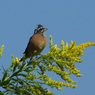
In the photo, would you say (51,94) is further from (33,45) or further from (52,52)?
(33,45)

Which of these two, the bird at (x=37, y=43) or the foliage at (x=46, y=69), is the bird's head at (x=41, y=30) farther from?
the foliage at (x=46, y=69)

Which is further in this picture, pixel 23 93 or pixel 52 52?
pixel 52 52

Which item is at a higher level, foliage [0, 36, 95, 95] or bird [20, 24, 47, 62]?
bird [20, 24, 47, 62]

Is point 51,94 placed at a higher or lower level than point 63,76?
lower

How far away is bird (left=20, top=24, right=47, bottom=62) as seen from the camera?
832 cm

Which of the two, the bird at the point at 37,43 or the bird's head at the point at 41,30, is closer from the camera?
the bird at the point at 37,43

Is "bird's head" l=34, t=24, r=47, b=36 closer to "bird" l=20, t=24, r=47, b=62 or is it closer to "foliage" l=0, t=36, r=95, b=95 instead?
"bird" l=20, t=24, r=47, b=62

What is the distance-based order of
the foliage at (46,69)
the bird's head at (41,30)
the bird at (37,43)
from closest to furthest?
the foliage at (46,69) → the bird at (37,43) → the bird's head at (41,30)

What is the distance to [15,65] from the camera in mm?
5875

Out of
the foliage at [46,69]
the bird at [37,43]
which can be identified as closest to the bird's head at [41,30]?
the bird at [37,43]

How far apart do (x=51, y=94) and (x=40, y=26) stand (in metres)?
4.53

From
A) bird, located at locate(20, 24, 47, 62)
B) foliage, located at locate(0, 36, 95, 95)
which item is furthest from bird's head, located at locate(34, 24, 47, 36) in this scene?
foliage, located at locate(0, 36, 95, 95)

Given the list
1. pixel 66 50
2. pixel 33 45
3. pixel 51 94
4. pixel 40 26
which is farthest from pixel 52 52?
pixel 40 26

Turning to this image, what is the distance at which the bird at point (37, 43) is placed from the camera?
8.32 m
